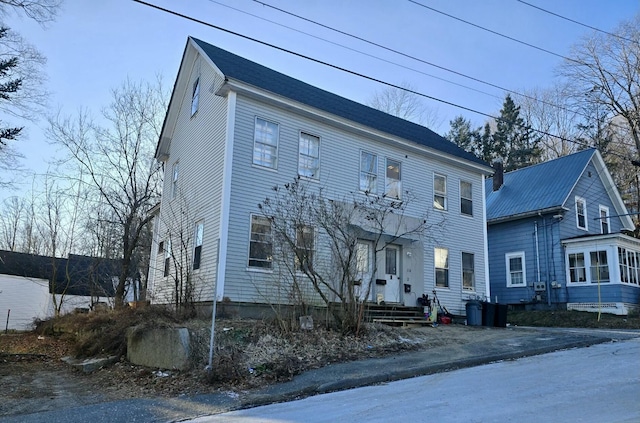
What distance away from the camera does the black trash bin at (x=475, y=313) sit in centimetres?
1625

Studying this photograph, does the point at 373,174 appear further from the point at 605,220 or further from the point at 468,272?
the point at 605,220

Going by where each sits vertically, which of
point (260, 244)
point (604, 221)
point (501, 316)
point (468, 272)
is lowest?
point (501, 316)

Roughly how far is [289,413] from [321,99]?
1228 cm

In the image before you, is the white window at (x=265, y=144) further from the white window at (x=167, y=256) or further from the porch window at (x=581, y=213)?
the porch window at (x=581, y=213)

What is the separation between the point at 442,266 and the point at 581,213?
10.7m

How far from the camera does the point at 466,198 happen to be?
62.3 ft

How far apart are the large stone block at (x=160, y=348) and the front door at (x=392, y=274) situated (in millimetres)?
8169

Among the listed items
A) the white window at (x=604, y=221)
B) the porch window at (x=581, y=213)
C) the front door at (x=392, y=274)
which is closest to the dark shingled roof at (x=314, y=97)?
the front door at (x=392, y=274)

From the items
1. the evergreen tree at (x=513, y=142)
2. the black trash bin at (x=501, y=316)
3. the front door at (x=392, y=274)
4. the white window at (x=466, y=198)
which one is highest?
the evergreen tree at (x=513, y=142)

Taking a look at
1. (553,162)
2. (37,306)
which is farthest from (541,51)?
(37,306)

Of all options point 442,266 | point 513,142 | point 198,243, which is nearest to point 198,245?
point 198,243

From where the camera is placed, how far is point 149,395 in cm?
786

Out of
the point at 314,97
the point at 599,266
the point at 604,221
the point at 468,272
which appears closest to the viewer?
the point at 314,97

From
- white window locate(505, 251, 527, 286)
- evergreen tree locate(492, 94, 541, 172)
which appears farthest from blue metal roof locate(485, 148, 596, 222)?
evergreen tree locate(492, 94, 541, 172)
